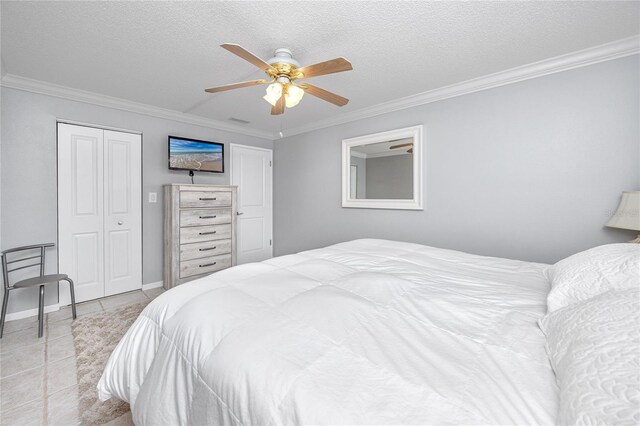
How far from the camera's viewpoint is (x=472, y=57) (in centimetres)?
231

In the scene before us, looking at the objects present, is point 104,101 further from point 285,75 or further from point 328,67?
point 328,67

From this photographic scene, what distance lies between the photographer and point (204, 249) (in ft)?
12.1

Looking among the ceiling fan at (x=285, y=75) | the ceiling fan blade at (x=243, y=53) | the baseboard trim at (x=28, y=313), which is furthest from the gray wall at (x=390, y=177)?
the baseboard trim at (x=28, y=313)

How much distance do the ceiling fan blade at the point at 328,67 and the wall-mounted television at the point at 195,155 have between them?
2561mm

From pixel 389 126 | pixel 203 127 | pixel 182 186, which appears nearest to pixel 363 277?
pixel 389 126

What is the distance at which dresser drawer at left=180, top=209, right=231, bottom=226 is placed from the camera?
3535 millimetres

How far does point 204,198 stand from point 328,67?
2.64 metres

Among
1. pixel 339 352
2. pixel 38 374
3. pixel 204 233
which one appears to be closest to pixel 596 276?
pixel 339 352

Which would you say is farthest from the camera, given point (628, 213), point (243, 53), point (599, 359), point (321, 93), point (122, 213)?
point (122, 213)

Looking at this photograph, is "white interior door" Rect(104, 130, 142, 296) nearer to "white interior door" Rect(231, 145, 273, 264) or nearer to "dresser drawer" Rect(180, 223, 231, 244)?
"dresser drawer" Rect(180, 223, 231, 244)

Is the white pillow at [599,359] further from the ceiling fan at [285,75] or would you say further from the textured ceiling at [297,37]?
the textured ceiling at [297,37]

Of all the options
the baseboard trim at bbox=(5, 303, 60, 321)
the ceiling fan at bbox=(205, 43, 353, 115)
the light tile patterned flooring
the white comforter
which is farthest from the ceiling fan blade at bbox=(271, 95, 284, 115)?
the baseboard trim at bbox=(5, 303, 60, 321)

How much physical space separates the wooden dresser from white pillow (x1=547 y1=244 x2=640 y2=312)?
11.9ft

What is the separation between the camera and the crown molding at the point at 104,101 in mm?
2672
